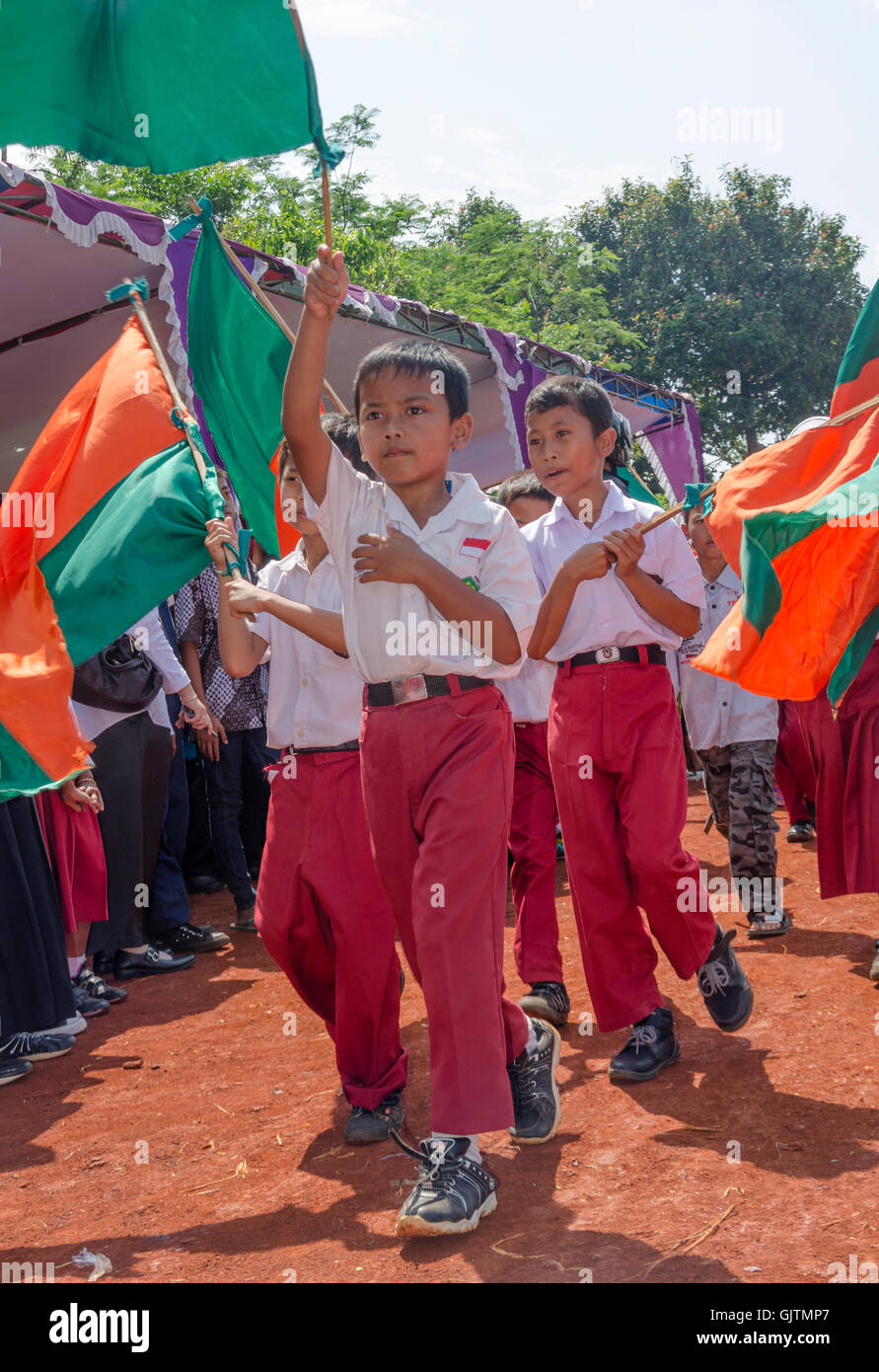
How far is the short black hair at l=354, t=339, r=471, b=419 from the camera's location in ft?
10.1

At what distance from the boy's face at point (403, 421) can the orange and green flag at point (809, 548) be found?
97cm

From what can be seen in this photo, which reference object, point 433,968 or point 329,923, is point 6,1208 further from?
point 433,968

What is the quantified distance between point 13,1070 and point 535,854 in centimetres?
210

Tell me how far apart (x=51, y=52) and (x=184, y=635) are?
12.5ft

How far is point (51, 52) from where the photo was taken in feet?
11.3

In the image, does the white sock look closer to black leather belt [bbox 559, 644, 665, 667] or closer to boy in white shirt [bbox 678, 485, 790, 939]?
black leather belt [bbox 559, 644, 665, 667]

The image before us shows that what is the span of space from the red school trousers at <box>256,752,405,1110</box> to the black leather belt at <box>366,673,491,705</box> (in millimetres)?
678

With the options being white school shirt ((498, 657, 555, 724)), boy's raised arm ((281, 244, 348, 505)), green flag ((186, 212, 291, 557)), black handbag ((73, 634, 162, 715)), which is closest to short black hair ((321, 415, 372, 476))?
green flag ((186, 212, 291, 557))

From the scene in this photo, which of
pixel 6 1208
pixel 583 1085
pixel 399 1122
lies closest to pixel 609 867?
pixel 583 1085

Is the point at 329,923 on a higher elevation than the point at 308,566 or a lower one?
lower

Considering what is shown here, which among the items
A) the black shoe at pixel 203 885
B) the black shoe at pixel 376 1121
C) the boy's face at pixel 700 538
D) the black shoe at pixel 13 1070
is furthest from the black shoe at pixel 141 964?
the boy's face at pixel 700 538
